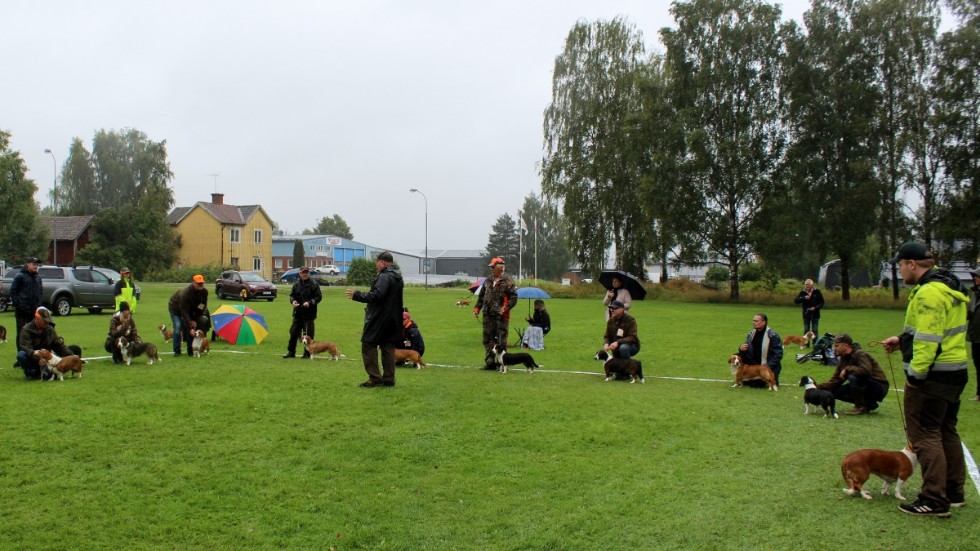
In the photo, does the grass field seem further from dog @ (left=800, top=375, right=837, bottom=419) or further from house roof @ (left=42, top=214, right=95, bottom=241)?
house roof @ (left=42, top=214, right=95, bottom=241)

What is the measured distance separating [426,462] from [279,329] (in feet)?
50.3

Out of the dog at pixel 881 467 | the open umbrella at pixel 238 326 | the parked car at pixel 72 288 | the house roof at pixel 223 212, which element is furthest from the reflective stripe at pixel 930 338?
the house roof at pixel 223 212

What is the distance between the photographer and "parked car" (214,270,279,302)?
38.2 m

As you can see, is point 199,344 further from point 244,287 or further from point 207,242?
point 207,242

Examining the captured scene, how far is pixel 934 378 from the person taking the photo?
527 centimetres

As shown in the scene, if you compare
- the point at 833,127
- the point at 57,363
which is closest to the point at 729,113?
the point at 833,127

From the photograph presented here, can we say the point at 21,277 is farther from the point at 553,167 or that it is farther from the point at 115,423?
the point at 553,167

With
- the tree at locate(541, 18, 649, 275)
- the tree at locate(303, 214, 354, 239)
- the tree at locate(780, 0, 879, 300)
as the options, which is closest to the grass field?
the tree at locate(780, 0, 879, 300)

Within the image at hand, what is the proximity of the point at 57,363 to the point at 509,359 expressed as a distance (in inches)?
280

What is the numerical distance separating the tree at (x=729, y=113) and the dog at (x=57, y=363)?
107ft

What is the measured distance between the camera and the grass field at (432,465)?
4.96 m

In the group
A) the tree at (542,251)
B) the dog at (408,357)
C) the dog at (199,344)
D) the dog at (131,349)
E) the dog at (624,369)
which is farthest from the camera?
the tree at (542,251)

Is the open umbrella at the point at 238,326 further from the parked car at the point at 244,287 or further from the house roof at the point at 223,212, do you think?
the house roof at the point at 223,212

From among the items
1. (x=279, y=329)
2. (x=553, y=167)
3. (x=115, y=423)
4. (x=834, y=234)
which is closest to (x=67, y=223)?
(x=553, y=167)
